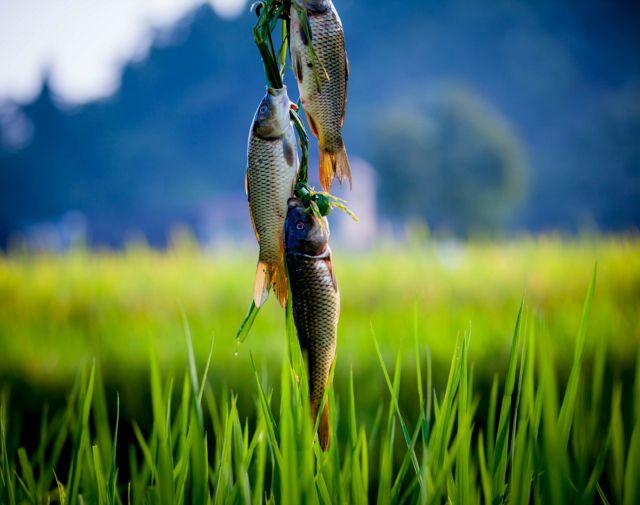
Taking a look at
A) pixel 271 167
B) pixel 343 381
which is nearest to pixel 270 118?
pixel 271 167

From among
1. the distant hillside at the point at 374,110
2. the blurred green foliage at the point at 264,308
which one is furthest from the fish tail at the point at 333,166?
the distant hillside at the point at 374,110

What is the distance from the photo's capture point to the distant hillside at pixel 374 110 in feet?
89.3

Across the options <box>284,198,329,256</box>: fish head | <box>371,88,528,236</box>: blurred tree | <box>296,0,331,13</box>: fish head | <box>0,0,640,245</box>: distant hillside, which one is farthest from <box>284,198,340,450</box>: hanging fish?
<box>0,0,640,245</box>: distant hillside

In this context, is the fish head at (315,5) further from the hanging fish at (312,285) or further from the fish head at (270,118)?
the hanging fish at (312,285)

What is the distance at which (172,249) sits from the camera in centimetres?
351

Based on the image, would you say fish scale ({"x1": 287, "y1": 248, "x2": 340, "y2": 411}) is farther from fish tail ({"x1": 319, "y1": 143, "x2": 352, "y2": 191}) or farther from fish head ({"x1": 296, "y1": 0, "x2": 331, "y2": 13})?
fish head ({"x1": 296, "y1": 0, "x2": 331, "y2": 13})

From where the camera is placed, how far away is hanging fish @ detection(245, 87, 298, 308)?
2.53 ft

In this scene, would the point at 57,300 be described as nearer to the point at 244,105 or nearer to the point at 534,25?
the point at 244,105

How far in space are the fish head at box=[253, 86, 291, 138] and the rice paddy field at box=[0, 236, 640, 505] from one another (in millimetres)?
238

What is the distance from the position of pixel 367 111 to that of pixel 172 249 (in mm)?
30424

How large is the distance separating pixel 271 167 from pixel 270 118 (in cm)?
6

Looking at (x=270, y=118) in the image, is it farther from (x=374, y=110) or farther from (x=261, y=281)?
(x=374, y=110)

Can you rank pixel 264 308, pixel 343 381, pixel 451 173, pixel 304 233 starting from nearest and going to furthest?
pixel 304 233
pixel 343 381
pixel 264 308
pixel 451 173

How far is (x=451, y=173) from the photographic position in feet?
74.9
